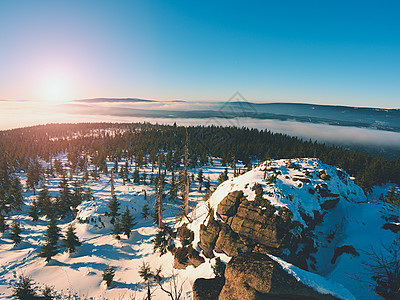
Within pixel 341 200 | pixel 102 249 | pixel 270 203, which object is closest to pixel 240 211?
pixel 270 203

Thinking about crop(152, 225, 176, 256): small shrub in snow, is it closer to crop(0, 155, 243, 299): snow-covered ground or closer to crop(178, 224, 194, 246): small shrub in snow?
crop(0, 155, 243, 299): snow-covered ground

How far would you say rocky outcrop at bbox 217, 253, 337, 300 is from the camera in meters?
9.54

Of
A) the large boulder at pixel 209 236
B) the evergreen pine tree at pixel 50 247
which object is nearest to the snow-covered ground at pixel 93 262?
the evergreen pine tree at pixel 50 247

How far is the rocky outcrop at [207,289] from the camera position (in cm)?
1424

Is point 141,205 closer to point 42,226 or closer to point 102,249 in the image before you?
point 102,249

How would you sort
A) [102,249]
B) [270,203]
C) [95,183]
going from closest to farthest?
[270,203] < [102,249] < [95,183]

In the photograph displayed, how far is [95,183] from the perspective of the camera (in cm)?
7975

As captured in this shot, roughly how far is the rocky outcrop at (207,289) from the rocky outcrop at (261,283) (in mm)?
4015

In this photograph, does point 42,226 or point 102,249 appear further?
point 42,226

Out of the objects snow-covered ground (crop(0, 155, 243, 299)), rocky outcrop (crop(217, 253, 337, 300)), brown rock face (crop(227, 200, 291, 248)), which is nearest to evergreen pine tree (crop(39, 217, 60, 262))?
snow-covered ground (crop(0, 155, 243, 299))

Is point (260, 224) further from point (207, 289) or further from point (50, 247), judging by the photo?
point (50, 247)

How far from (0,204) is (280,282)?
254 feet

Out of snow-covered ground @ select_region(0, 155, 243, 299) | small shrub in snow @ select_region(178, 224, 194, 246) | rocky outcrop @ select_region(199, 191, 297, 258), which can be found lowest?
snow-covered ground @ select_region(0, 155, 243, 299)

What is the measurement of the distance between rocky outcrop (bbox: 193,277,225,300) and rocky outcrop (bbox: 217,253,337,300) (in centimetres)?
401
